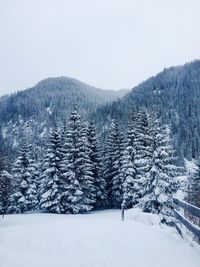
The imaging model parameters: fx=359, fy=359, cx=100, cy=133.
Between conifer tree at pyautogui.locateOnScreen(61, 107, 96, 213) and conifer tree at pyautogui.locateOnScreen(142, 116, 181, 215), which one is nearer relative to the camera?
conifer tree at pyautogui.locateOnScreen(142, 116, 181, 215)

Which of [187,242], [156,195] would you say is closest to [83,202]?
[156,195]

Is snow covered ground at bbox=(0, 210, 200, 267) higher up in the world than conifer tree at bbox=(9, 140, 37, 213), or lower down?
higher up

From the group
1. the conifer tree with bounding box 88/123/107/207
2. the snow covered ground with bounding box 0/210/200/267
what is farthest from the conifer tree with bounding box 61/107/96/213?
the snow covered ground with bounding box 0/210/200/267

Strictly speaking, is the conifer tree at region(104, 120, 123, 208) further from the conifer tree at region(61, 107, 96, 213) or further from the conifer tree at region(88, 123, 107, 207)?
the conifer tree at region(61, 107, 96, 213)

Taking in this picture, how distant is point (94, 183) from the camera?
4809 centimetres

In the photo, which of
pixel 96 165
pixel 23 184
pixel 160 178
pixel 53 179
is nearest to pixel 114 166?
pixel 96 165

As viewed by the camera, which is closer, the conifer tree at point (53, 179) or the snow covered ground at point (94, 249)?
the snow covered ground at point (94, 249)

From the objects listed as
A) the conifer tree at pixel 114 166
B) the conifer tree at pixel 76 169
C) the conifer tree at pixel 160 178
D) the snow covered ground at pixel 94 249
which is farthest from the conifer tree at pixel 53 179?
the snow covered ground at pixel 94 249

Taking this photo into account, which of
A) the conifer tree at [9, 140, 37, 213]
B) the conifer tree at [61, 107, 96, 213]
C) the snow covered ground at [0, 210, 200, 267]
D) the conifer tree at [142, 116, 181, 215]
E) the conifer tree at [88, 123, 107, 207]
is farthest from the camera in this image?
the conifer tree at [9, 140, 37, 213]

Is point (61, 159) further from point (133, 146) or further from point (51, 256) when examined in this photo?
point (51, 256)

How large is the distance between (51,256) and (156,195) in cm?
2827

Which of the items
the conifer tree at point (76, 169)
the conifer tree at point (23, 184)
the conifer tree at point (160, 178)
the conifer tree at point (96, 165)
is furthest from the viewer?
the conifer tree at point (23, 184)

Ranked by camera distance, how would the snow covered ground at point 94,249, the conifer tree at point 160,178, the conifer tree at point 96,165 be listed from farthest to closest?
the conifer tree at point 96,165, the conifer tree at point 160,178, the snow covered ground at point 94,249

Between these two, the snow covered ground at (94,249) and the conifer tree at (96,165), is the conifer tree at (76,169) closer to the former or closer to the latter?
the conifer tree at (96,165)
